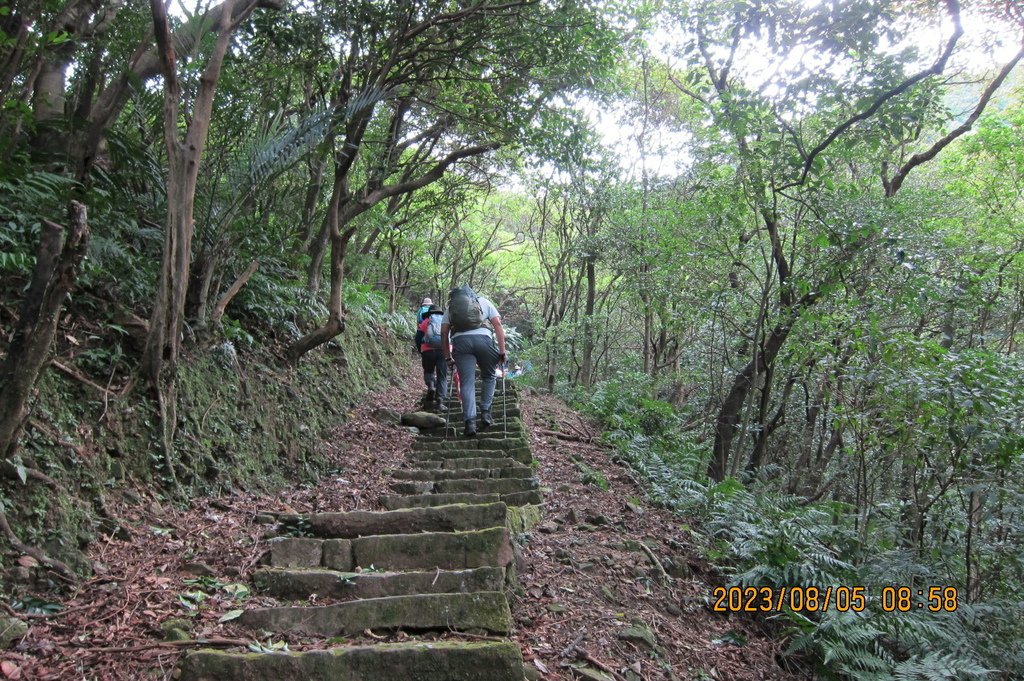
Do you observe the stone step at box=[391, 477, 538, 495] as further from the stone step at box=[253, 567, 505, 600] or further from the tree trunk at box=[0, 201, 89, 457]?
the tree trunk at box=[0, 201, 89, 457]

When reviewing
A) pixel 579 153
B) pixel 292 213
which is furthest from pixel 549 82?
pixel 292 213

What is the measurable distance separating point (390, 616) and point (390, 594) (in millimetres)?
369

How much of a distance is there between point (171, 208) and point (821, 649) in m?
5.44

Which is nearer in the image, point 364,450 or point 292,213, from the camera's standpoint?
point 364,450

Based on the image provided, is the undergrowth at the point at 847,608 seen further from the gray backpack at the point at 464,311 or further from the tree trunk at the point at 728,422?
the gray backpack at the point at 464,311

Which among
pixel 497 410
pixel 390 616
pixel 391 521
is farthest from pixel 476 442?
pixel 390 616

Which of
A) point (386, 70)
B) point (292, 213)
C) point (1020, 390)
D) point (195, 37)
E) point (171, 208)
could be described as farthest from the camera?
point (292, 213)

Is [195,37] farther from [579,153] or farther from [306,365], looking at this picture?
[579,153]

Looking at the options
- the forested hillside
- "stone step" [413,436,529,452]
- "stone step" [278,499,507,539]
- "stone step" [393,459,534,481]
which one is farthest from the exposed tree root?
"stone step" [413,436,529,452]

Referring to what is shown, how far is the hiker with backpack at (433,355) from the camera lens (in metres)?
9.19

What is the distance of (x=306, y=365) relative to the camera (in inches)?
303
